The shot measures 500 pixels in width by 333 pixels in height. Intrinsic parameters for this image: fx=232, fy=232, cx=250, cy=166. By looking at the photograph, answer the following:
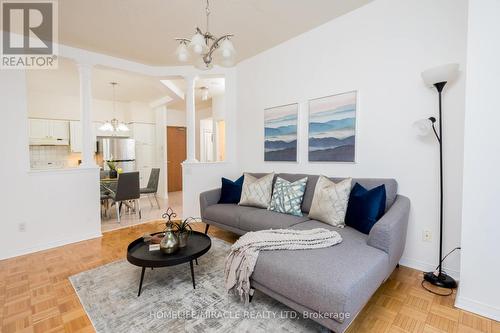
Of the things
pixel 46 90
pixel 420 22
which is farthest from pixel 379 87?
pixel 46 90

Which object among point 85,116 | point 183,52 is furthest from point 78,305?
point 85,116

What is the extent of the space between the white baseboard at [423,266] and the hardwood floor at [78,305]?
0.07 meters

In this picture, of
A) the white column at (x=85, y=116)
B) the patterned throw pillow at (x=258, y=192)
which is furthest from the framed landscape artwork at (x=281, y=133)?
the white column at (x=85, y=116)

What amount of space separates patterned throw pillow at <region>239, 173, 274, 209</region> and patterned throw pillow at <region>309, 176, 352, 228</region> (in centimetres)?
69

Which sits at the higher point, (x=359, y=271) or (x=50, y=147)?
(x=50, y=147)

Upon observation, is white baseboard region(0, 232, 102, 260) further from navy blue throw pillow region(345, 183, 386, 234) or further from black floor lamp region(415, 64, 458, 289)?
black floor lamp region(415, 64, 458, 289)

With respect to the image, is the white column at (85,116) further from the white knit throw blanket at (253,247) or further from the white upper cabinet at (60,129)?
the white upper cabinet at (60,129)

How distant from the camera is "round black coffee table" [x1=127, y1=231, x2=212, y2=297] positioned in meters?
1.77

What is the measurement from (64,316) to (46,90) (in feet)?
17.9

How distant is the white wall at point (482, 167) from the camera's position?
1.57 m

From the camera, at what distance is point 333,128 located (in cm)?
276

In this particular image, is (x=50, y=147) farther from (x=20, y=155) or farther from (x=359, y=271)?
(x=359, y=271)

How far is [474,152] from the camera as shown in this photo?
1.64 metres

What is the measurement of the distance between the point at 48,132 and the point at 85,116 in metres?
2.92
